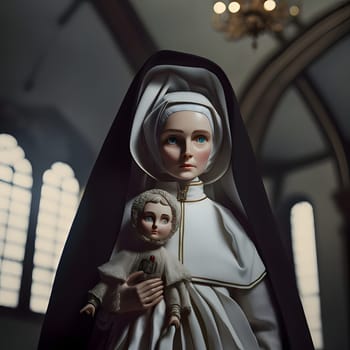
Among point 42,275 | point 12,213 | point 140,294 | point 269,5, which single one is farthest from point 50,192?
point 269,5

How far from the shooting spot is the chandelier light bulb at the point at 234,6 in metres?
5.89

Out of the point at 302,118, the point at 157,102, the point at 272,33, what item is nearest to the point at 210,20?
the point at 272,33

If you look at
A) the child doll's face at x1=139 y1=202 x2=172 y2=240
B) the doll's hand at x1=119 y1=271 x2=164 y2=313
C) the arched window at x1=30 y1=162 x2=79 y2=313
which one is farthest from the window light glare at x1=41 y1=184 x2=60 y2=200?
the doll's hand at x1=119 y1=271 x2=164 y2=313

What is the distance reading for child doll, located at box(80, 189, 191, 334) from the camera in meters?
3.56

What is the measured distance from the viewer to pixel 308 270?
16.5ft

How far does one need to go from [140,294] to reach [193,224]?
0.57 metres

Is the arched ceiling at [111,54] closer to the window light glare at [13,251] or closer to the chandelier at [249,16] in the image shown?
the chandelier at [249,16]

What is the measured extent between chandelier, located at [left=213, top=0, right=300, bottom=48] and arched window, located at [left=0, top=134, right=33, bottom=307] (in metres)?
2.00

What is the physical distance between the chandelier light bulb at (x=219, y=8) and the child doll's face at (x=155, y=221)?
268 cm

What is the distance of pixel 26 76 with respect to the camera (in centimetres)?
545

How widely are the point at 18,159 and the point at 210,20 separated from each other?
201 cm

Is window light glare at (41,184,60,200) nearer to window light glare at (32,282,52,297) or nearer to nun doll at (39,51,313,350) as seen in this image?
window light glare at (32,282,52,297)

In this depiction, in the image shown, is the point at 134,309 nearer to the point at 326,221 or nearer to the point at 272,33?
the point at 326,221

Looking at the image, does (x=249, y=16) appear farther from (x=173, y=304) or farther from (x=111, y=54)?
(x=173, y=304)
